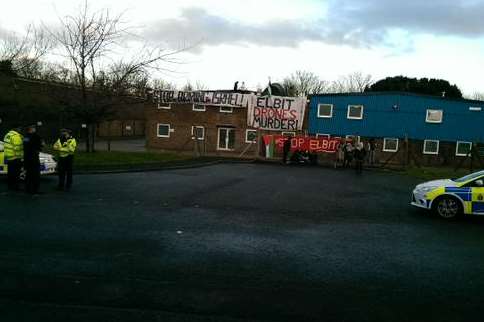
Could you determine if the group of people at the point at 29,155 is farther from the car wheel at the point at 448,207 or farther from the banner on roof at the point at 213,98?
the banner on roof at the point at 213,98

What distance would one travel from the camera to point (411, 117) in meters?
33.5

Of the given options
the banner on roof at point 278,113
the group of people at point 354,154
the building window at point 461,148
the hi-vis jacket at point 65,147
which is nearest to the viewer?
the hi-vis jacket at point 65,147

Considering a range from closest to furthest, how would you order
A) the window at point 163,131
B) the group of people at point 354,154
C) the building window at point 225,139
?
the group of people at point 354,154 → the building window at point 225,139 → the window at point 163,131

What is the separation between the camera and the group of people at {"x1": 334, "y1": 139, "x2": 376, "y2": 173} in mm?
23641

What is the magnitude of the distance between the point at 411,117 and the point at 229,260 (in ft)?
97.8

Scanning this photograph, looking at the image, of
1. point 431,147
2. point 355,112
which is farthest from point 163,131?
point 431,147

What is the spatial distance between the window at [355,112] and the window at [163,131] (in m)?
14.7

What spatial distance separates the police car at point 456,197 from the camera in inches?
432

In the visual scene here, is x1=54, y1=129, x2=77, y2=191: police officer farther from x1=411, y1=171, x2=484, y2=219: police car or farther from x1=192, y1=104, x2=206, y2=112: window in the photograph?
x1=192, y1=104, x2=206, y2=112: window

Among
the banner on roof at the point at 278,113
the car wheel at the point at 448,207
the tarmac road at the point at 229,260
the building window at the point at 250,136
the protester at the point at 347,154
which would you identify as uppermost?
the banner on roof at the point at 278,113

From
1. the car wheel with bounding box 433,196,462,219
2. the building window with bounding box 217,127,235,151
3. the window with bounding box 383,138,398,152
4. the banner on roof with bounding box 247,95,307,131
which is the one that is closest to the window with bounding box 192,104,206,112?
the building window with bounding box 217,127,235,151

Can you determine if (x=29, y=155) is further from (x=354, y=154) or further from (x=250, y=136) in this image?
(x=250, y=136)

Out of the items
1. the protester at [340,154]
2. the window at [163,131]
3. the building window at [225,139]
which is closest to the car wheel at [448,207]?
the protester at [340,154]

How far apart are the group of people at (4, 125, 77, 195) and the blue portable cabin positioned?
80.8 feet
